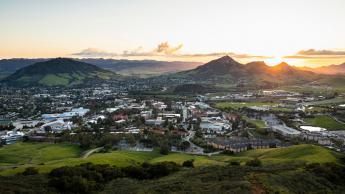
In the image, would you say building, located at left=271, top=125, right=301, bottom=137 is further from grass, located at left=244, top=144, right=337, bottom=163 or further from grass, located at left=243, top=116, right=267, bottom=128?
grass, located at left=244, top=144, right=337, bottom=163

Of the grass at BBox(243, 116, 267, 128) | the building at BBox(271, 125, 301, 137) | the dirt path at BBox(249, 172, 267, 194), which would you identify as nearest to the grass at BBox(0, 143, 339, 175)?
the dirt path at BBox(249, 172, 267, 194)

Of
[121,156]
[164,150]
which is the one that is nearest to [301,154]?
[164,150]

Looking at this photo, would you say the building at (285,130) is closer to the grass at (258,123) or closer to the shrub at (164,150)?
the grass at (258,123)

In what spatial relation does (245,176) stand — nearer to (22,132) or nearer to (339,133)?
(339,133)

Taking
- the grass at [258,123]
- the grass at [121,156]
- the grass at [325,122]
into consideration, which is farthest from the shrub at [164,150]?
the grass at [325,122]

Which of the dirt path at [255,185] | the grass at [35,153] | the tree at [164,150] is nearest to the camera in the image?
the dirt path at [255,185]
